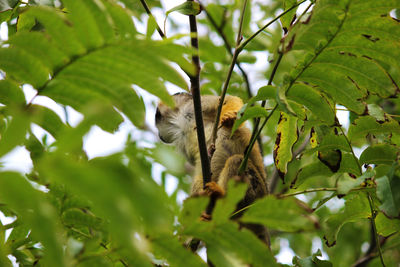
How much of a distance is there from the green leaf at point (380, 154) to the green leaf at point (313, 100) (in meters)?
0.31

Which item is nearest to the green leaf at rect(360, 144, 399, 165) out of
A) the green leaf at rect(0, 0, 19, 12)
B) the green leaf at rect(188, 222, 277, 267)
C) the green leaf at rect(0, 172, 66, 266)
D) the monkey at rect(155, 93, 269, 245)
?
the monkey at rect(155, 93, 269, 245)

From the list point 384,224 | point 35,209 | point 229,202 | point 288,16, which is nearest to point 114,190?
point 35,209

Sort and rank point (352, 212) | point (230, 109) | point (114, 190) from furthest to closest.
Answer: point (230, 109)
point (352, 212)
point (114, 190)

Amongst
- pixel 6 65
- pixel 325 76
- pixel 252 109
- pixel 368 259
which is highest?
pixel 6 65

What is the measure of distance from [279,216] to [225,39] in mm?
3084

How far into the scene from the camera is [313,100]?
6.25ft

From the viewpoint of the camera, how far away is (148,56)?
1.25m

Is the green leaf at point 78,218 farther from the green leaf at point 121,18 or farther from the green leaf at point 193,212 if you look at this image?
the green leaf at point 121,18

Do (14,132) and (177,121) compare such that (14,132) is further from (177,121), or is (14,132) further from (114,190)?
(177,121)

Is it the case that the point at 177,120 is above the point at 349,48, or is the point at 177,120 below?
below

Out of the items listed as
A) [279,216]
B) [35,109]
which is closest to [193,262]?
[279,216]

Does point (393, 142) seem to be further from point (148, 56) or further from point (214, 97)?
point (214, 97)

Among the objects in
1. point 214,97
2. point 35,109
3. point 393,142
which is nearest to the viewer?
point 35,109

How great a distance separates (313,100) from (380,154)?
49 cm
